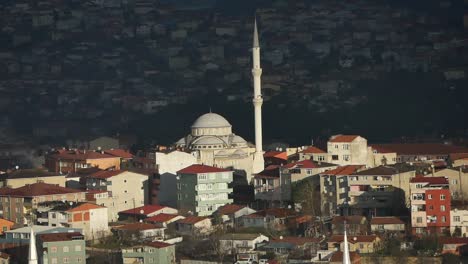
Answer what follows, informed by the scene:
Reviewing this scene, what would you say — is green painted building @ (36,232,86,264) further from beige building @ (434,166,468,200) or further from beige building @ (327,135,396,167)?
beige building @ (327,135,396,167)

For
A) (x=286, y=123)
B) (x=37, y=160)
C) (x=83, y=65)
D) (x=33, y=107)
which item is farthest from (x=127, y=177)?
(x=83, y=65)

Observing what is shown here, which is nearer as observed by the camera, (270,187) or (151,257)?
(151,257)

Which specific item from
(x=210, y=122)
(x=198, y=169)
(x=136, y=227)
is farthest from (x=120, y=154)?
(x=136, y=227)

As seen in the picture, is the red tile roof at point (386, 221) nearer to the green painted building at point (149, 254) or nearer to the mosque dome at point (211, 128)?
the green painted building at point (149, 254)

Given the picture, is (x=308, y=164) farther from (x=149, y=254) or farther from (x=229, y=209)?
(x=149, y=254)

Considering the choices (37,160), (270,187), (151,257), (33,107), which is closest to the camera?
(151,257)

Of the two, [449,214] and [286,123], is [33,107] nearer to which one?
[286,123]

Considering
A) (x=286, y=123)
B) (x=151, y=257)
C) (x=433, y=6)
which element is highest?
(x=433, y=6)

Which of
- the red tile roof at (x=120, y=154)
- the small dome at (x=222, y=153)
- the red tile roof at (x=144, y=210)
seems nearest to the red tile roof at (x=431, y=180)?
the red tile roof at (x=144, y=210)
